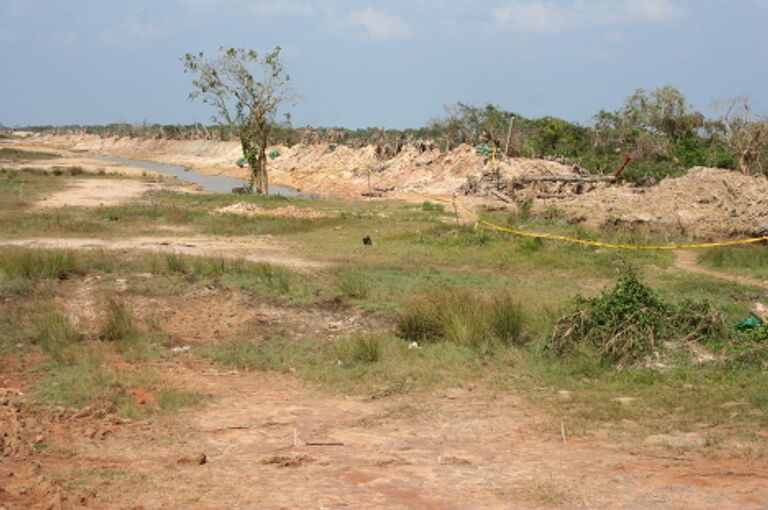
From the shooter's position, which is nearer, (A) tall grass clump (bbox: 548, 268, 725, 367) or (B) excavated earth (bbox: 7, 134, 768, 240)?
(A) tall grass clump (bbox: 548, 268, 725, 367)

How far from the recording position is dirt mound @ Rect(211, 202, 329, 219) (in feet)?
74.7

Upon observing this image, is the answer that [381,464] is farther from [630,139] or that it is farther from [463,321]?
[630,139]

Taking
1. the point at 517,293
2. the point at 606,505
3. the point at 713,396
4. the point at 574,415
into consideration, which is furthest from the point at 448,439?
the point at 517,293

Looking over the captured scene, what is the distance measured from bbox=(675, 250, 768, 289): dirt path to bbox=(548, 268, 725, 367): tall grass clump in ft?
13.7

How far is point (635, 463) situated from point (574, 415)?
48.0 inches

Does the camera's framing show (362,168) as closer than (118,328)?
No

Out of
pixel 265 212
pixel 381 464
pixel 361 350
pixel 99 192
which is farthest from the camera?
pixel 99 192

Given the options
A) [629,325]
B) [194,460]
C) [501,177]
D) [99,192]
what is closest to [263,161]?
[99,192]

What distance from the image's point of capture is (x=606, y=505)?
5.07 metres

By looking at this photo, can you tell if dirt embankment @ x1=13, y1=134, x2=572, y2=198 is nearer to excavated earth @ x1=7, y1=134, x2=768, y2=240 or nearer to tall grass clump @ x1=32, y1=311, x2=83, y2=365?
excavated earth @ x1=7, y1=134, x2=768, y2=240

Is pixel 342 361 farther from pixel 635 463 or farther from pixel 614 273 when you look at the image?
pixel 614 273

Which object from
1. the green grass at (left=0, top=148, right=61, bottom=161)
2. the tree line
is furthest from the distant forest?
the green grass at (left=0, top=148, right=61, bottom=161)

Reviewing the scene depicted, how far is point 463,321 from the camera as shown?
9.49 m

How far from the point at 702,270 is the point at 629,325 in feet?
21.6
